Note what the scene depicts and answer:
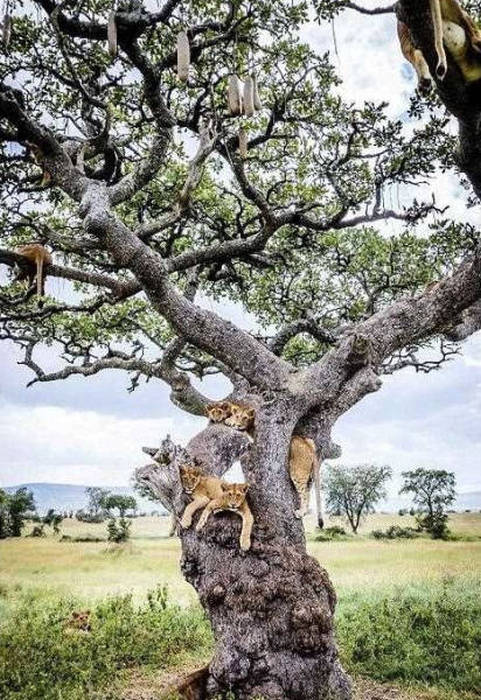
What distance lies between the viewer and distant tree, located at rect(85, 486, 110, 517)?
203 ft

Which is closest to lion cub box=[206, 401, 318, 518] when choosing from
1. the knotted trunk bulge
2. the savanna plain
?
the knotted trunk bulge

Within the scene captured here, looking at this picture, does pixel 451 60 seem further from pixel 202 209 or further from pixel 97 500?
pixel 97 500

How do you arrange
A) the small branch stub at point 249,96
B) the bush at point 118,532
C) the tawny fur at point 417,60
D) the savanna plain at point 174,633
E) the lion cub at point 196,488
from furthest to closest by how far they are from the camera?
the bush at point 118,532 < the savanna plain at point 174,633 < the lion cub at point 196,488 < the small branch stub at point 249,96 < the tawny fur at point 417,60

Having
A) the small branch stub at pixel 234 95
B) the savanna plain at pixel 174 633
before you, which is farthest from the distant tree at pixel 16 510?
the small branch stub at pixel 234 95

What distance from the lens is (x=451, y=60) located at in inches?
178

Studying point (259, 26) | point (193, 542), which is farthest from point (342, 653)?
point (259, 26)

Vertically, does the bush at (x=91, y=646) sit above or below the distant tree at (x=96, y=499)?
below

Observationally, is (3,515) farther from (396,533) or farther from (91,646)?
(91,646)

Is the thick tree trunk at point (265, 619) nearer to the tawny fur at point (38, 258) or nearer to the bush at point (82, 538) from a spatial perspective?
the tawny fur at point (38, 258)

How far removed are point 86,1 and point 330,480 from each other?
4769 centimetres

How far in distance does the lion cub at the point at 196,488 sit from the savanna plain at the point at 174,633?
216 cm

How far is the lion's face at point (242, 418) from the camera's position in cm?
932

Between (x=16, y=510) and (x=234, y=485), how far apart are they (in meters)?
29.9

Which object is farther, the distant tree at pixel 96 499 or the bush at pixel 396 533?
the distant tree at pixel 96 499
